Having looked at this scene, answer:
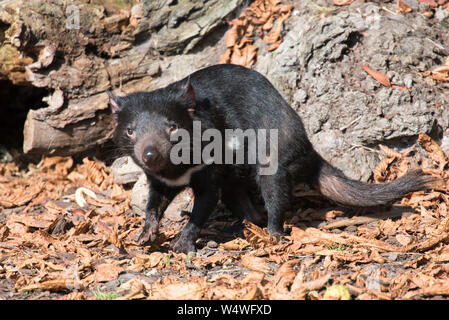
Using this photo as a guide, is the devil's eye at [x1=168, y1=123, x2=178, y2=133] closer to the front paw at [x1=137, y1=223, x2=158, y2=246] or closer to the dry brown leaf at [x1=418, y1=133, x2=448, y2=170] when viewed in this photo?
the front paw at [x1=137, y1=223, x2=158, y2=246]

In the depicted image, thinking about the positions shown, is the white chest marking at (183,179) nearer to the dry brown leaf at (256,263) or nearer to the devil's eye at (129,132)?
the devil's eye at (129,132)

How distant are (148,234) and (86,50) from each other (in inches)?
85.0

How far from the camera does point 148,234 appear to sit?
173 inches

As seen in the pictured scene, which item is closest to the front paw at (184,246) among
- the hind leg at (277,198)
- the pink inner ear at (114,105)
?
the hind leg at (277,198)

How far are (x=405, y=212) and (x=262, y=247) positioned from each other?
1.33 meters

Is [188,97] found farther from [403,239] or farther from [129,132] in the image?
[403,239]

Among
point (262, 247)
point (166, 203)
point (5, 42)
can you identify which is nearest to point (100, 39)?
point (5, 42)

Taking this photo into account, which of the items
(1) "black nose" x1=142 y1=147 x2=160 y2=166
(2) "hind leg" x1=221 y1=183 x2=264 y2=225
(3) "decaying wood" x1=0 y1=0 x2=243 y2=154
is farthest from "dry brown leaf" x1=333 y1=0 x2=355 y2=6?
(1) "black nose" x1=142 y1=147 x2=160 y2=166

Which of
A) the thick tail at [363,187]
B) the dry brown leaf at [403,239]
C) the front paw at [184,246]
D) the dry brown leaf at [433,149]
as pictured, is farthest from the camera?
the dry brown leaf at [433,149]

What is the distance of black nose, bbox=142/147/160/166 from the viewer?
3.83 meters

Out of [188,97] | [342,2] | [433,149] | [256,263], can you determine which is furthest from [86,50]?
[433,149]

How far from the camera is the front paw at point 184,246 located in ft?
13.7

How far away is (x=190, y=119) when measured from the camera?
163 inches
